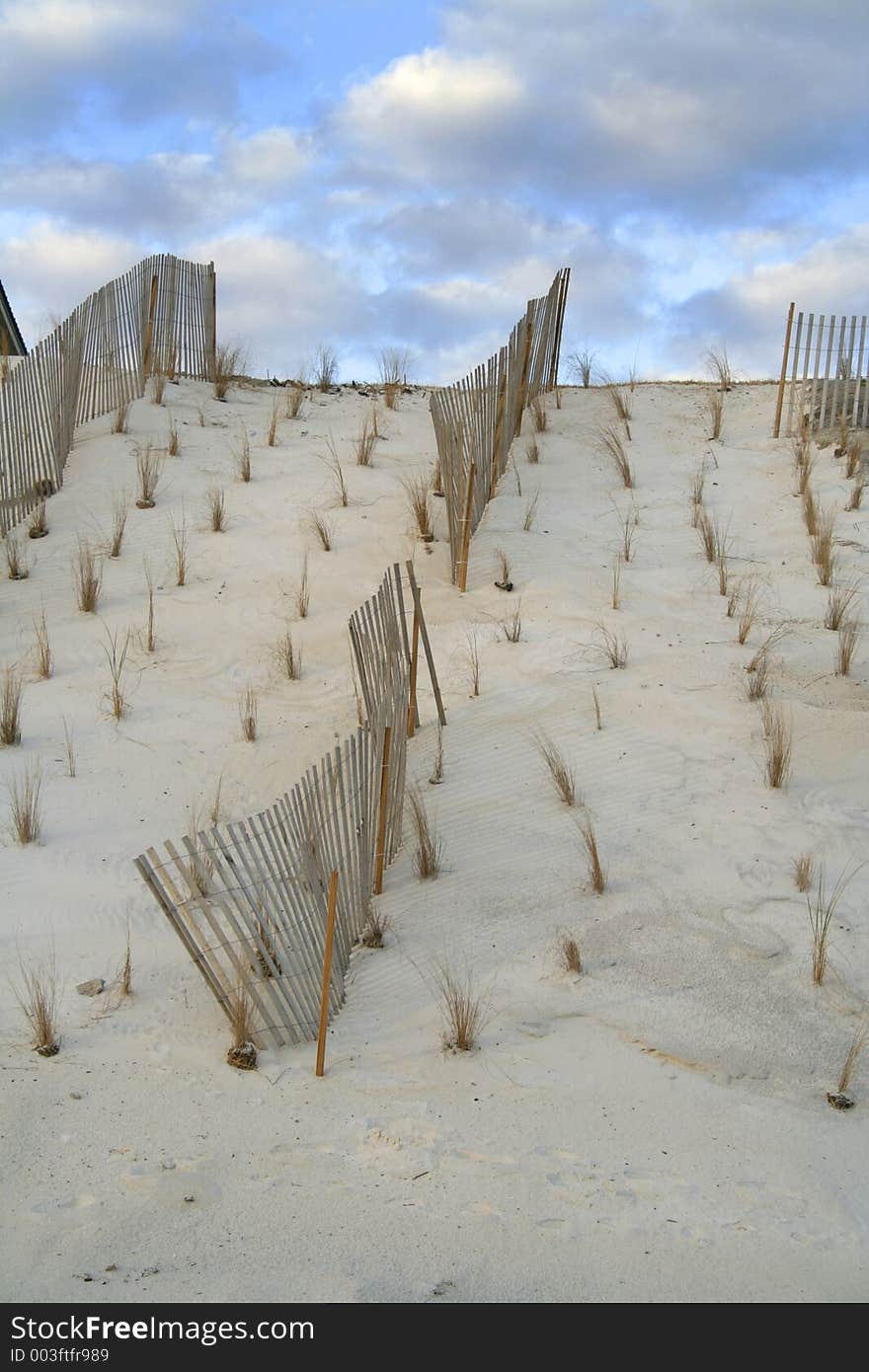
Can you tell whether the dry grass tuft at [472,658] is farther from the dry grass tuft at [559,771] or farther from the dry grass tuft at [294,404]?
the dry grass tuft at [294,404]

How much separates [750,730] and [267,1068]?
379 centimetres

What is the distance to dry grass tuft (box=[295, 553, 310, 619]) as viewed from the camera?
905cm

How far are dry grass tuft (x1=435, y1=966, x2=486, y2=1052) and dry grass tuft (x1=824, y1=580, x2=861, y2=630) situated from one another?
464 cm

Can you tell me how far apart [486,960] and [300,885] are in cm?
118

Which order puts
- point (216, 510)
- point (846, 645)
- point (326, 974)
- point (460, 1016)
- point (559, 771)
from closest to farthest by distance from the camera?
point (326, 974) → point (460, 1016) → point (559, 771) → point (846, 645) → point (216, 510)

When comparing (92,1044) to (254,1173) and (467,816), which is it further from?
(467,816)

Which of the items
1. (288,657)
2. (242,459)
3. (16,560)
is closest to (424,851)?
(288,657)

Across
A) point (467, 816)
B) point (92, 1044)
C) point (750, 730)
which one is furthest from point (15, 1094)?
point (750, 730)

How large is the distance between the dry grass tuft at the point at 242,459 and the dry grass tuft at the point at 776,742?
17.7 ft

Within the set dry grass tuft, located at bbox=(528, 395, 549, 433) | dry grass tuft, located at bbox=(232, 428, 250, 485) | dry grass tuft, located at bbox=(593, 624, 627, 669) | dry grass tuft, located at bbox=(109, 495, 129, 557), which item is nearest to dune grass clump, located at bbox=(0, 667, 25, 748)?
dry grass tuft, located at bbox=(109, 495, 129, 557)

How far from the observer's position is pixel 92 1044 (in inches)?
181

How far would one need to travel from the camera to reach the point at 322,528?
10.1 meters

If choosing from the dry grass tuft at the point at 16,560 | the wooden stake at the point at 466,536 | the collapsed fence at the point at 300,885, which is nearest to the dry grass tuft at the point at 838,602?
the wooden stake at the point at 466,536

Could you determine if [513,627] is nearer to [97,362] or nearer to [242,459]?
[242,459]
